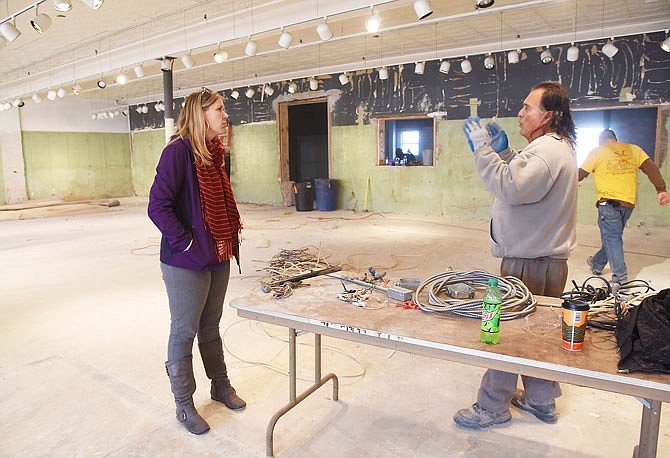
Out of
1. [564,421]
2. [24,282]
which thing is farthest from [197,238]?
[24,282]

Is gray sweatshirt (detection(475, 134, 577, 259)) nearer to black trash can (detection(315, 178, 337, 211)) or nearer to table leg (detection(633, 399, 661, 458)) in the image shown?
table leg (detection(633, 399, 661, 458))

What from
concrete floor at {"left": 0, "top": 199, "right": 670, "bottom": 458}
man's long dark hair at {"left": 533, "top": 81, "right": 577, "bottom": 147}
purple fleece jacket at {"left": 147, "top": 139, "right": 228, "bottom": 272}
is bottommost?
concrete floor at {"left": 0, "top": 199, "right": 670, "bottom": 458}

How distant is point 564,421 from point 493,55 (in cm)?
731

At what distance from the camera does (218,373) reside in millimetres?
2412

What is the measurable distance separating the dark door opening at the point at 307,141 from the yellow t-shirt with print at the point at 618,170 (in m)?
9.08

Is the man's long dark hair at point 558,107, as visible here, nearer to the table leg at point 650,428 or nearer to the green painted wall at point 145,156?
the table leg at point 650,428

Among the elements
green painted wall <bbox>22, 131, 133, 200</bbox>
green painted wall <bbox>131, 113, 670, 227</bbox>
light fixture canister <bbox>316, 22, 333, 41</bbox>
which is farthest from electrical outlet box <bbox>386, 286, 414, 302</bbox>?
green painted wall <bbox>22, 131, 133, 200</bbox>

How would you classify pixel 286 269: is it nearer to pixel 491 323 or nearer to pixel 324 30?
pixel 491 323

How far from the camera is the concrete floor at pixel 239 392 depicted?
82.7 inches

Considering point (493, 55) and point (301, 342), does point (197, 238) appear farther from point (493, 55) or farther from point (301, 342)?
point (493, 55)

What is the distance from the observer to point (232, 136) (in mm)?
12219

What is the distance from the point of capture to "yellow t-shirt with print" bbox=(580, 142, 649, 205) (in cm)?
430

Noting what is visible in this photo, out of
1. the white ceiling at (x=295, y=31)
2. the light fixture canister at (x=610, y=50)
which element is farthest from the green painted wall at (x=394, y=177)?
the light fixture canister at (x=610, y=50)

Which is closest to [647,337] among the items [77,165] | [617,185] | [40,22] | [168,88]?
[617,185]
